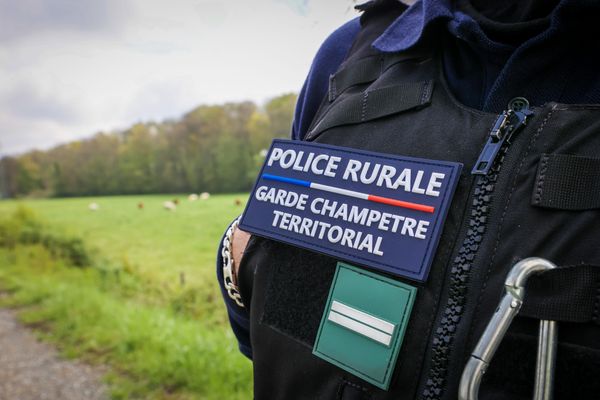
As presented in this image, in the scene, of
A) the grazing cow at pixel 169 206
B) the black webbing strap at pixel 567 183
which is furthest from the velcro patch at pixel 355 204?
the grazing cow at pixel 169 206

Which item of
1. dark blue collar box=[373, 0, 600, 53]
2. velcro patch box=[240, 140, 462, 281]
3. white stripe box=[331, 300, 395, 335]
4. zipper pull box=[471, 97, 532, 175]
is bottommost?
white stripe box=[331, 300, 395, 335]

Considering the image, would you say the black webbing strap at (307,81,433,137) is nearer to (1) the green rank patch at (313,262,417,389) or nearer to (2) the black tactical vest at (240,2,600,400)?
(2) the black tactical vest at (240,2,600,400)

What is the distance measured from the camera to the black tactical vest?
1.69 feet

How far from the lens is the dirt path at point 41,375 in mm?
2838

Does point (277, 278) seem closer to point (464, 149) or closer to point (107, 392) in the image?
point (464, 149)

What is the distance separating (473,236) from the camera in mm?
597

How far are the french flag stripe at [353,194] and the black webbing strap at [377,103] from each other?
0.10 meters

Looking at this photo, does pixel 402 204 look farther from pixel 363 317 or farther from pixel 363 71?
pixel 363 71

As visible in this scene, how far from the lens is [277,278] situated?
771 mm

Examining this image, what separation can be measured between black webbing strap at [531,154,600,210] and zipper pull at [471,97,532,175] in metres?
0.05

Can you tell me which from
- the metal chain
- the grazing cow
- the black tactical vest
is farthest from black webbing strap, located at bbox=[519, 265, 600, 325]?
the grazing cow

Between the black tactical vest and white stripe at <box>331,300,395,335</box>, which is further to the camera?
white stripe at <box>331,300,395,335</box>

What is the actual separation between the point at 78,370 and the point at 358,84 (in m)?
2.96

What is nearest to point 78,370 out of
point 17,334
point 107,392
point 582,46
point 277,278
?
point 107,392
